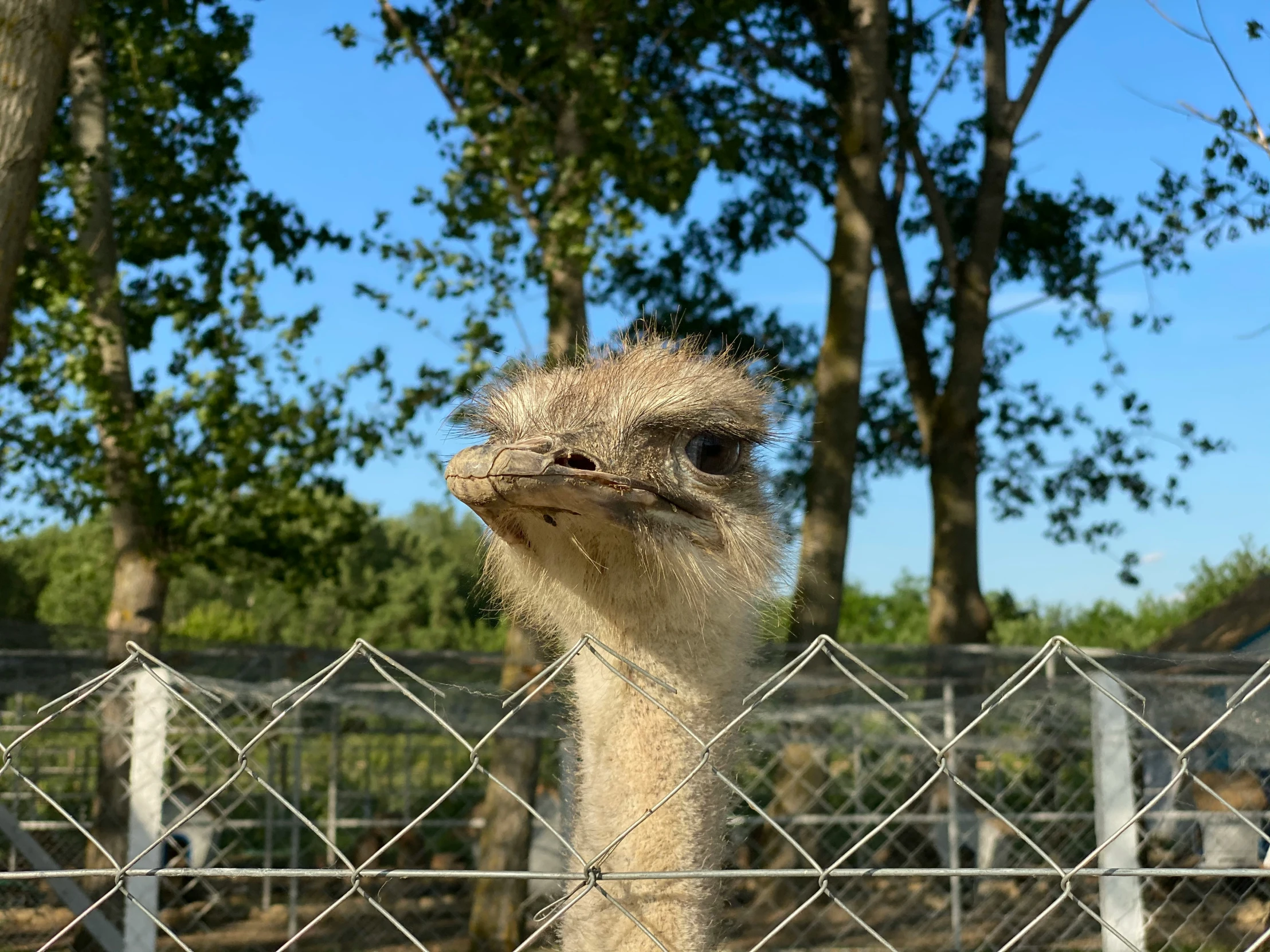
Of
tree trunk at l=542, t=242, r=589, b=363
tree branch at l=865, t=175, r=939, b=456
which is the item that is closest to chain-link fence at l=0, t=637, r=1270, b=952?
tree trunk at l=542, t=242, r=589, b=363

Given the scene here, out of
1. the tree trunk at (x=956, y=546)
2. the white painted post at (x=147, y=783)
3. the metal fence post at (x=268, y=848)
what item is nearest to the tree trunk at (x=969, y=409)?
the tree trunk at (x=956, y=546)

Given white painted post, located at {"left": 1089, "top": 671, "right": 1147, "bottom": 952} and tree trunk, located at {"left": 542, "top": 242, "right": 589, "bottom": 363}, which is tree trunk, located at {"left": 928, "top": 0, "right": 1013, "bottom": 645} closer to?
tree trunk, located at {"left": 542, "top": 242, "right": 589, "bottom": 363}

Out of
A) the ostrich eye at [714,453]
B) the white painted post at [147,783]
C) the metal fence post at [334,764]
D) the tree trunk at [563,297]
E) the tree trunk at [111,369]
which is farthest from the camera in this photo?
the tree trunk at [111,369]

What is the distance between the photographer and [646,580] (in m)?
2.06

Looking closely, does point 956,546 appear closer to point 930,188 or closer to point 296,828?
point 930,188

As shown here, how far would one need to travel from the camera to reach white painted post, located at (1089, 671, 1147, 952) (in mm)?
3947

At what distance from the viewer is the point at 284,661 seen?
7109 millimetres

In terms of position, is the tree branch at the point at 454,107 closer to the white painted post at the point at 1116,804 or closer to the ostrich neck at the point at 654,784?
the white painted post at the point at 1116,804

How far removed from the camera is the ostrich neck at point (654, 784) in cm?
199

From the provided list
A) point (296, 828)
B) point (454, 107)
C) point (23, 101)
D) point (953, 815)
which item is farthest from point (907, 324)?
point (23, 101)

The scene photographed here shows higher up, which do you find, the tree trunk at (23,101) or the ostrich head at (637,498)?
the tree trunk at (23,101)

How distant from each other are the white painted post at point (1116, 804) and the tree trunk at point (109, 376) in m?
5.36

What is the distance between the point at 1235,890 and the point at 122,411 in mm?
6815

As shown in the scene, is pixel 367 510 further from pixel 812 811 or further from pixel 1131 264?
pixel 1131 264
